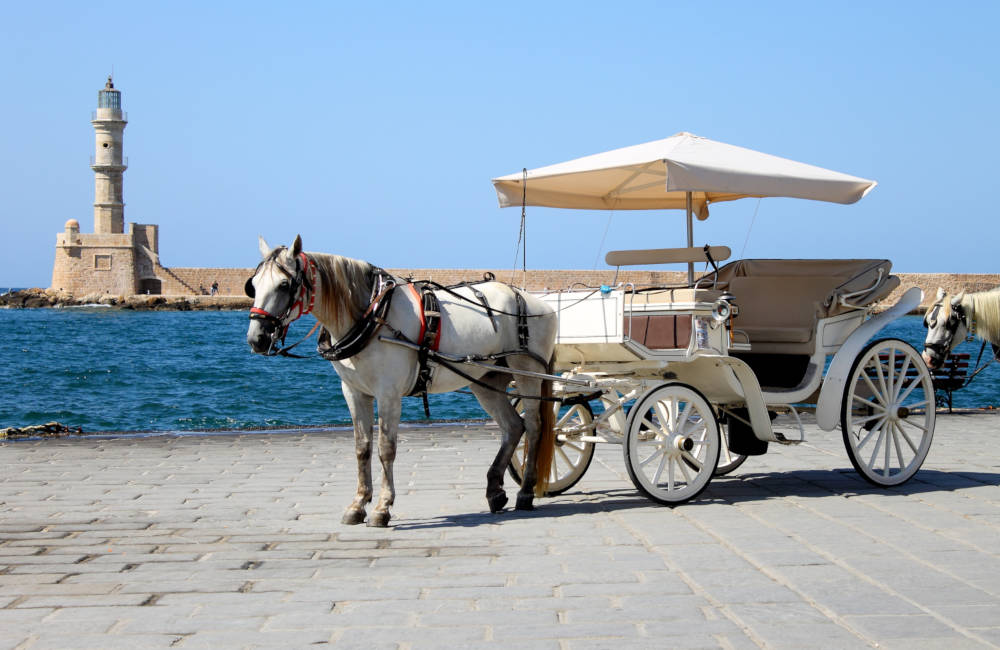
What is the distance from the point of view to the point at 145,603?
4551mm

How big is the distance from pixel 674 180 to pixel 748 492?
2190 mm

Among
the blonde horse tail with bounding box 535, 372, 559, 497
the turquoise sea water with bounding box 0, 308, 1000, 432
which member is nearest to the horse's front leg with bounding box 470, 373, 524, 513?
the blonde horse tail with bounding box 535, 372, 559, 497

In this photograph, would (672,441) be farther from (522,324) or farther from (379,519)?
(379,519)

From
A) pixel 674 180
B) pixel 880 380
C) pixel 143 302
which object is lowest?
pixel 143 302

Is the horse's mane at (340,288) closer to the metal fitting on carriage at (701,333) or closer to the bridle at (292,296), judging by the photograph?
the bridle at (292,296)

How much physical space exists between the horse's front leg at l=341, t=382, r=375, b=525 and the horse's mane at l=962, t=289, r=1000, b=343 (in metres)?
6.16

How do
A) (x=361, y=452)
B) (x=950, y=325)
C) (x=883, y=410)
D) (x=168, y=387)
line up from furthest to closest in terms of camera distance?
(x=168, y=387) → (x=950, y=325) → (x=883, y=410) → (x=361, y=452)

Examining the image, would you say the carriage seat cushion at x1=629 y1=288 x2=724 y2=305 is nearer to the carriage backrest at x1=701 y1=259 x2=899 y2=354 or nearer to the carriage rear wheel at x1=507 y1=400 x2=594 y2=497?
the carriage backrest at x1=701 y1=259 x2=899 y2=354

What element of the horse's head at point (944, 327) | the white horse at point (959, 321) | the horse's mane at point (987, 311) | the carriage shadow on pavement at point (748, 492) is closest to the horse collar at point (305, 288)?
the carriage shadow on pavement at point (748, 492)

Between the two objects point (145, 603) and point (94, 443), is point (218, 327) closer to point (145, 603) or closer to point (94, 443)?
point (94, 443)

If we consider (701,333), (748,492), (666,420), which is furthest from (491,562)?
(748,492)

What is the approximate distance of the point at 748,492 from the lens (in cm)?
752

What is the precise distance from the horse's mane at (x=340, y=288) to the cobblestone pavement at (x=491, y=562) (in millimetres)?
1221

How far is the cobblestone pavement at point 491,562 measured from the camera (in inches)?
A: 162
